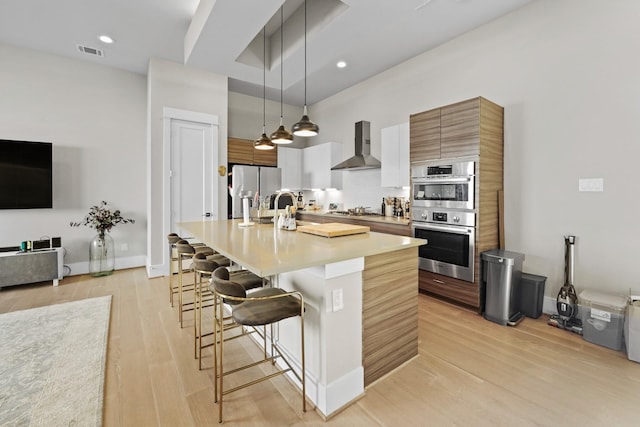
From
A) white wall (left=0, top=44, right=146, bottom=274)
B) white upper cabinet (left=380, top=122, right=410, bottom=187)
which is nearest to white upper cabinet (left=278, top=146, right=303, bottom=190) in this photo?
white upper cabinet (left=380, top=122, right=410, bottom=187)

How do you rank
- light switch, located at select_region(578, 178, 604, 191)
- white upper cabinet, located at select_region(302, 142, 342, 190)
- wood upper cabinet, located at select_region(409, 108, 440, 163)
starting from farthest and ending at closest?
white upper cabinet, located at select_region(302, 142, 342, 190) → wood upper cabinet, located at select_region(409, 108, 440, 163) → light switch, located at select_region(578, 178, 604, 191)

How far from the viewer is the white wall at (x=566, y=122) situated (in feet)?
8.29

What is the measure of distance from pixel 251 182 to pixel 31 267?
326 cm

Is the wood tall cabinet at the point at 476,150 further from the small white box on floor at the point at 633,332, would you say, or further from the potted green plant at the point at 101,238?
the potted green plant at the point at 101,238

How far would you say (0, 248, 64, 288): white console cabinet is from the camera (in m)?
3.70

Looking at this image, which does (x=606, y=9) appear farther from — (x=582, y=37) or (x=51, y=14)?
(x=51, y=14)

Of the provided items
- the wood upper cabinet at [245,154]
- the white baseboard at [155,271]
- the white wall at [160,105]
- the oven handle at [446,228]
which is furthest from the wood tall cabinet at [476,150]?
the white baseboard at [155,271]

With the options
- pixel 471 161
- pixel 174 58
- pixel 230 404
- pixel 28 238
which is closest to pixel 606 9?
pixel 471 161

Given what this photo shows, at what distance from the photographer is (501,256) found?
2.87 metres

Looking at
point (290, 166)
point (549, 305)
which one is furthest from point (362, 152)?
point (549, 305)

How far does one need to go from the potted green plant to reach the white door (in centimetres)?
95

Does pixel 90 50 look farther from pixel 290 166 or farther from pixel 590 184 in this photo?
pixel 590 184

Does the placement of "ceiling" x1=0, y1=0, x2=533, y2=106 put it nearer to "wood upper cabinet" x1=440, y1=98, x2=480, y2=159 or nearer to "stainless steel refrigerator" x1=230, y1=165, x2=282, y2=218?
"wood upper cabinet" x1=440, y1=98, x2=480, y2=159

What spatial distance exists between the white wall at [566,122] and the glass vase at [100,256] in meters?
5.62
